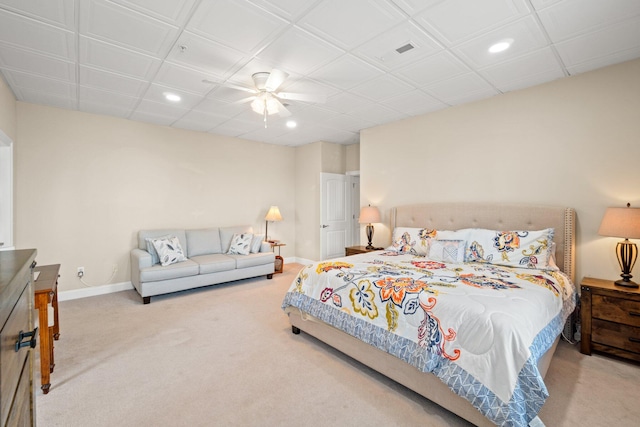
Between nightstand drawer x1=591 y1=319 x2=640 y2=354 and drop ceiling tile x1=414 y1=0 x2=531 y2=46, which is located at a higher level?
drop ceiling tile x1=414 y1=0 x2=531 y2=46

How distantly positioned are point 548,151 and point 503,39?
155 cm

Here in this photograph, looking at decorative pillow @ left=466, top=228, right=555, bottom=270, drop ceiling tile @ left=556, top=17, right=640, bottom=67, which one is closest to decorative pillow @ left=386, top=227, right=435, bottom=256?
decorative pillow @ left=466, top=228, right=555, bottom=270

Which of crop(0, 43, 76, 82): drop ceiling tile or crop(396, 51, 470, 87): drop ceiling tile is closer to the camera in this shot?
crop(0, 43, 76, 82): drop ceiling tile

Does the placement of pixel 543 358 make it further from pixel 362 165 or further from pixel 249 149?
pixel 249 149

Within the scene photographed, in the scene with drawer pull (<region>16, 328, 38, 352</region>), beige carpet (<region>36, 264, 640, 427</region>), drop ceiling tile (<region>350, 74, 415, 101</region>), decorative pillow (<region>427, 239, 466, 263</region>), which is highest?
drop ceiling tile (<region>350, 74, 415, 101</region>)

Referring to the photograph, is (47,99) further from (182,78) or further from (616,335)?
(616,335)

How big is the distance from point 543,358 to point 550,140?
2457 mm

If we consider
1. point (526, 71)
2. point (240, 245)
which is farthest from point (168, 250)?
point (526, 71)

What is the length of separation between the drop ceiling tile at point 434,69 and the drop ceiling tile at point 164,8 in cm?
198

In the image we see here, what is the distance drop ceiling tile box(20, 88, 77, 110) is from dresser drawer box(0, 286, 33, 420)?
3.97 m

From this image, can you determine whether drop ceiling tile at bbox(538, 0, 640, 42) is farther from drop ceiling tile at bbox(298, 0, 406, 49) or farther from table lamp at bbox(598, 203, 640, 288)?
table lamp at bbox(598, 203, 640, 288)

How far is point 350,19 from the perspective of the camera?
7.29 feet

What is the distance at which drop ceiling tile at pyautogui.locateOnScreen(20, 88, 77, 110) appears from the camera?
11.8ft

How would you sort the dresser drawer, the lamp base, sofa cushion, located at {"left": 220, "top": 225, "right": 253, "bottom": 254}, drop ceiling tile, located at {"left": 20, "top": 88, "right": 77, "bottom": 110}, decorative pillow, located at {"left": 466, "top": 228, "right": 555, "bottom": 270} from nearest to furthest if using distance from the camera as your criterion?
the dresser drawer, the lamp base, decorative pillow, located at {"left": 466, "top": 228, "right": 555, "bottom": 270}, drop ceiling tile, located at {"left": 20, "top": 88, "right": 77, "bottom": 110}, sofa cushion, located at {"left": 220, "top": 225, "right": 253, "bottom": 254}
